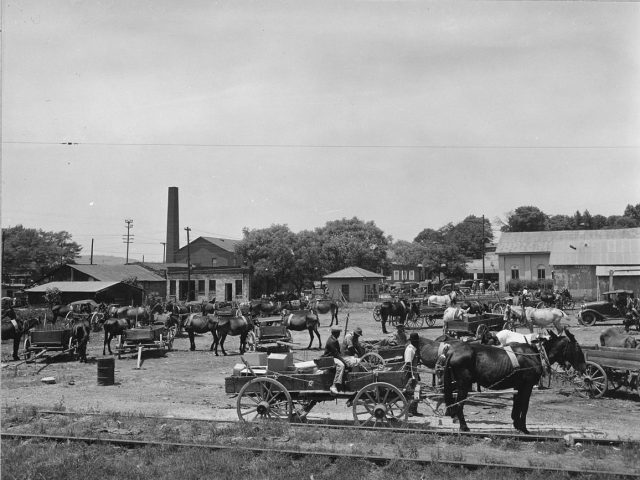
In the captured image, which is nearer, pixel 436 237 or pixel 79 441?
pixel 79 441

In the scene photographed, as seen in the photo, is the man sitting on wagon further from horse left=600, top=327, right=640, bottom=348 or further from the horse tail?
horse left=600, top=327, right=640, bottom=348

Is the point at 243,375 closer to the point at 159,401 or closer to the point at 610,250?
the point at 159,401

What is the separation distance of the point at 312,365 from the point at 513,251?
5766 cm

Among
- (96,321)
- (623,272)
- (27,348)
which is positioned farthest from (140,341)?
(623,272)

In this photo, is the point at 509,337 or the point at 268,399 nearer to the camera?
the point at 268,399

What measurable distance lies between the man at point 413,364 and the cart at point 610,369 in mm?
4297

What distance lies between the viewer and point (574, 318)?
33.3 meters

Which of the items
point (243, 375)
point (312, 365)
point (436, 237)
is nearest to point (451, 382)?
point (312, 365)

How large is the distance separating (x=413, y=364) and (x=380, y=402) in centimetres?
193

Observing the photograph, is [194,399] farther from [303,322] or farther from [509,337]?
[303,322]

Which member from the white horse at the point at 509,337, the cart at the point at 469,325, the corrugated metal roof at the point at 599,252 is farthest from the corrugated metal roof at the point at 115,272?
the white horse at the point at 509,337

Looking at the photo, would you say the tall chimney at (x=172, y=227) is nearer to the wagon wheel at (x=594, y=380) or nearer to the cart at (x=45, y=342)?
the cart at (x=45, y=342)

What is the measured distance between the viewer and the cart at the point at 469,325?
2086 cm

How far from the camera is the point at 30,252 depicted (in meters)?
62.2
